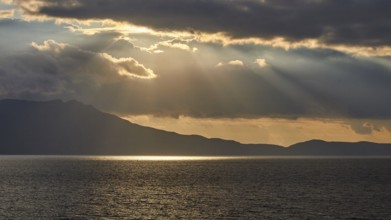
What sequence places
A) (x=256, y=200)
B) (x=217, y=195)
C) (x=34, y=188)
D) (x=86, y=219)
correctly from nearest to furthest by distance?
(x=86, y=219) < (x=256, y=200) < (x=217, y=195) < (x=34, y=188)

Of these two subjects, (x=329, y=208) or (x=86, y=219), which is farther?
(x=329, y=208)

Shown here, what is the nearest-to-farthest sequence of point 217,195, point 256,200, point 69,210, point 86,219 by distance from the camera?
point 86,219 → point 69,210 → point 256,200 → point 217,195

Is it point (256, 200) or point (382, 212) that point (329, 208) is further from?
point (256, 200)

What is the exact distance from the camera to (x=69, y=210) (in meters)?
106

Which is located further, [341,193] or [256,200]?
[341,193]

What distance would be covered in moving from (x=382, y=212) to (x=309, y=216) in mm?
15647

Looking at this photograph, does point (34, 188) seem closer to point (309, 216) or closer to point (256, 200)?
point (256, 200)

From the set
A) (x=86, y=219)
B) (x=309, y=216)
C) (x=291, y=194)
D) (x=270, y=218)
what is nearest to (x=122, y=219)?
(x=86, y=219)

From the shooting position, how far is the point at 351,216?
101 metres

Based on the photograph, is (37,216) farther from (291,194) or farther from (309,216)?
(291,194)

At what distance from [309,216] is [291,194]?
138 ft

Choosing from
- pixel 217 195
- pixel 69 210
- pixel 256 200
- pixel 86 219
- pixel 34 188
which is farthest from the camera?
pixel 34 188

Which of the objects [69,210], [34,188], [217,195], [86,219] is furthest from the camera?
[34,188]

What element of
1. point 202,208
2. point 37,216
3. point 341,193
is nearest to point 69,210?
point 37,216
